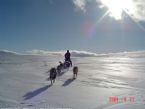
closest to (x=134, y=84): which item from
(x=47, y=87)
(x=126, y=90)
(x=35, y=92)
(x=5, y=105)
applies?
(x=126, y=90)

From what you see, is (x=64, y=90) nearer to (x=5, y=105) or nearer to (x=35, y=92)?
(x=35, y=92)

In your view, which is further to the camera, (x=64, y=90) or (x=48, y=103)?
(x=64, y=90)

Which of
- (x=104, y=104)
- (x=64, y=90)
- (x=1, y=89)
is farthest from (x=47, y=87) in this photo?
(x=104, y=104)

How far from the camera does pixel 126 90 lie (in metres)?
14.2

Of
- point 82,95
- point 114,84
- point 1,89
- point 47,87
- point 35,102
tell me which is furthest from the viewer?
point 114,84

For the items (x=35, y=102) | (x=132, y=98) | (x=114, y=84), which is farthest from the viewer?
(x=114, y=84)

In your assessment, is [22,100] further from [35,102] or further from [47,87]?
[47,87]

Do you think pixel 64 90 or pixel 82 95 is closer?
pixel 82 95

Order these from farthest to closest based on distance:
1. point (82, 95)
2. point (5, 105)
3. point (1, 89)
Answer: point (1, 89), point (82, 95), point (5, 105)

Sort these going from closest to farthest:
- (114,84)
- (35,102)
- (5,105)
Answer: (5,105) → (35,102) → (114,84)

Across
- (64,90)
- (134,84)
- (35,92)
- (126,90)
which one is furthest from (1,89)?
(134,84)

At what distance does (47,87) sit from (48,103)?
410 centimetres

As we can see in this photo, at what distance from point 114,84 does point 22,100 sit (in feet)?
22.5

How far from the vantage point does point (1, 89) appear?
45.2 feet
